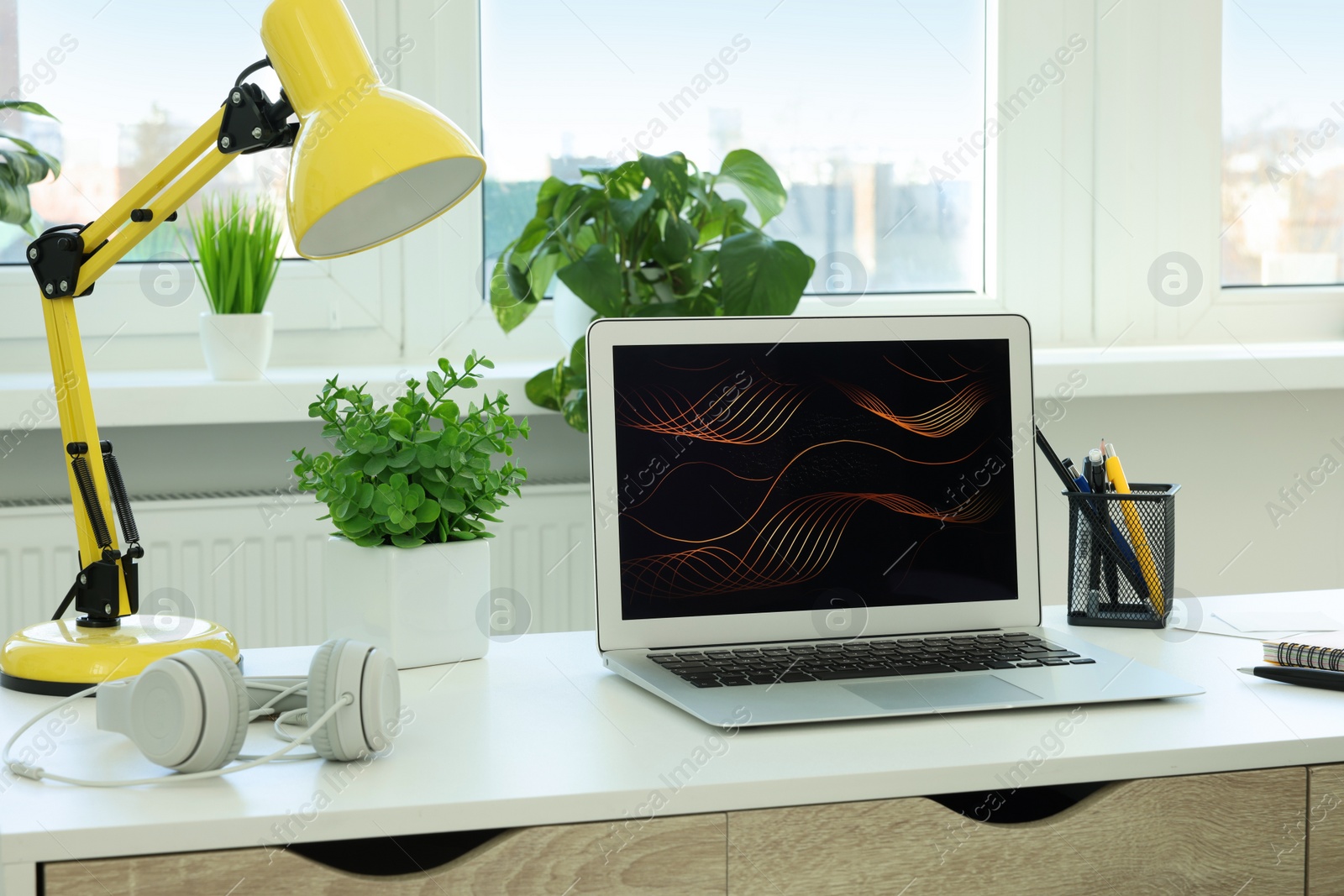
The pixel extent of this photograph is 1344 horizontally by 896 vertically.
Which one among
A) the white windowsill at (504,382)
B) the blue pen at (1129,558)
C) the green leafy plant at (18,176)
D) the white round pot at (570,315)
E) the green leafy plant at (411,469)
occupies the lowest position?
the blue pen at (1129,558)

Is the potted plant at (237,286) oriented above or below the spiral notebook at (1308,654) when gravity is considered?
above

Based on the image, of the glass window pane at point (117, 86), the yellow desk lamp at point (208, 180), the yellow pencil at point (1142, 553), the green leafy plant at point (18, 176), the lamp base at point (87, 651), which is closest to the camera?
the yellow desk lamp at point (208, 180)

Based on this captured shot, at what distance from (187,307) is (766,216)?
3.02 ft

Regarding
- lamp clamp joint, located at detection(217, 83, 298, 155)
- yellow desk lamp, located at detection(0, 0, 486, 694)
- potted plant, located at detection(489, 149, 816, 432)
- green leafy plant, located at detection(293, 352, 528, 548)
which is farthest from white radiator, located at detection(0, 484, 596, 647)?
lamp clamp joint, located at detection(217, 83, 298, 155)

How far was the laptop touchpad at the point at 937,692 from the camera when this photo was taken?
83 centimetres

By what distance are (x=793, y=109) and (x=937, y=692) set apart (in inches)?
57.0

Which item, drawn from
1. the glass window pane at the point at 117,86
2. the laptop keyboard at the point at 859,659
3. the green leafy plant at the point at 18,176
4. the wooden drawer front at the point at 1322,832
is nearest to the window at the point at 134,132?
the glass window pane at the point at 117,86

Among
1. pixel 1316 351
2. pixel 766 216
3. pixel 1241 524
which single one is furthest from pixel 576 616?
pixel 1316 351

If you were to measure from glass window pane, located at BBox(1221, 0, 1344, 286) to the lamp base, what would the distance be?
2.02 meters

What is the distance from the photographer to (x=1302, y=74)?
2281 millimetres

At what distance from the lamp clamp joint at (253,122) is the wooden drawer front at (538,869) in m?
0.49

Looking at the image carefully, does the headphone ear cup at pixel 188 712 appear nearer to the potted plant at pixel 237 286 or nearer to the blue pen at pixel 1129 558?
the blue pen at pixel 1129 558

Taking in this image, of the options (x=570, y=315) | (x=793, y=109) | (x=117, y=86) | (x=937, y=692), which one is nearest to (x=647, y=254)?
(x=570, y=315)

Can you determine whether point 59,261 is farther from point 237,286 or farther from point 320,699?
point 237,286
